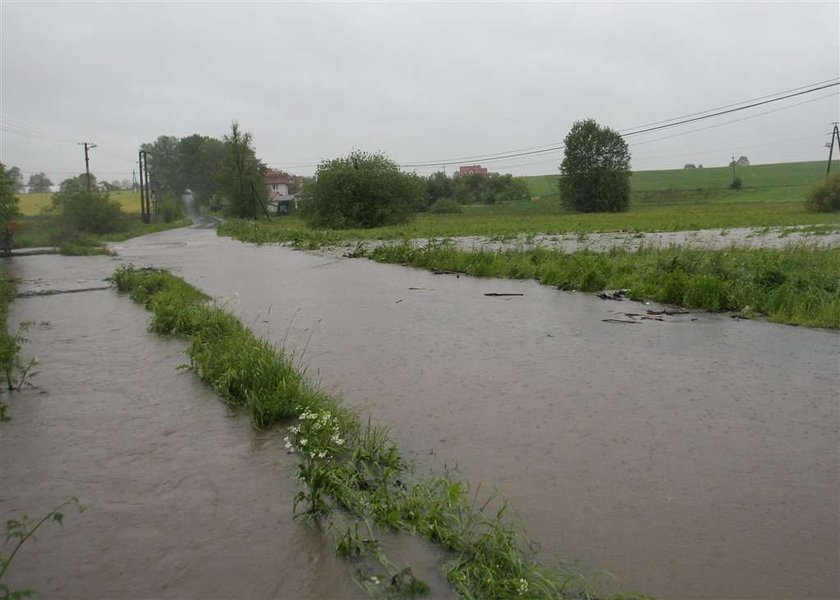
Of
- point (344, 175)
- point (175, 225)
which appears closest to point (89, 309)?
point (344, 175)

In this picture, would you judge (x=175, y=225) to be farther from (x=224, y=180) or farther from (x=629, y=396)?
(x=629, y=396)

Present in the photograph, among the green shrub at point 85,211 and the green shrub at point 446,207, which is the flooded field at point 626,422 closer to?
the green shrub at point 85,211

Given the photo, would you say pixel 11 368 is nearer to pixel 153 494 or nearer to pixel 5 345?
pixel 5 345

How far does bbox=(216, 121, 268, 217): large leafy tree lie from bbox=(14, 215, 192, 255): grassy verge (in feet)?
63.5

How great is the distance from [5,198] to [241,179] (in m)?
50.0

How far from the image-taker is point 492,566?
9.88 ft

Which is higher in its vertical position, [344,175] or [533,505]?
[344,175]

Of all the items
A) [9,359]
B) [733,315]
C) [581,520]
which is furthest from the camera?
[733,315]

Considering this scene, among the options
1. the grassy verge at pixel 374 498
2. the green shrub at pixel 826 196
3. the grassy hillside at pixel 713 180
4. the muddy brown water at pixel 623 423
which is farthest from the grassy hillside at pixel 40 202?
the grassy hillside at pixel 713 180

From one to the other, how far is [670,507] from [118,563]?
301 cm

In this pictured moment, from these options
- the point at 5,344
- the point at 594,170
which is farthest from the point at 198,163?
the point at 5,344

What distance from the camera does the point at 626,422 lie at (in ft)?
16.4

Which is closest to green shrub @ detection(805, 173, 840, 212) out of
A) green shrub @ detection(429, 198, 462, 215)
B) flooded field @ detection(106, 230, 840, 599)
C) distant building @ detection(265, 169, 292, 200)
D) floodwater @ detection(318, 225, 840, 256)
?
floodwater @ detection(318, 225, 840, 256)

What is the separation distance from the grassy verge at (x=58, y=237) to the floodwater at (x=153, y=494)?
22.6 m
